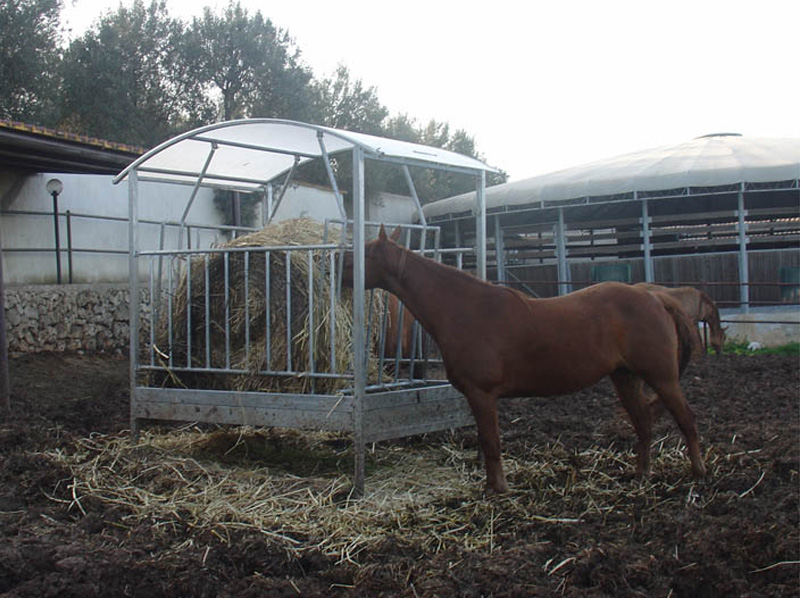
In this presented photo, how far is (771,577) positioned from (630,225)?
14058mm

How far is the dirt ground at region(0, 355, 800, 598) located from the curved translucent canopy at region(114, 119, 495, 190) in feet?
6.39

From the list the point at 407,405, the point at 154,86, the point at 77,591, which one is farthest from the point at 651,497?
the point at 154,86

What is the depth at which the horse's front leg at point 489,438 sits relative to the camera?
439cm

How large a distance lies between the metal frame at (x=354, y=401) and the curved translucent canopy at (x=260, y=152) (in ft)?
0.12

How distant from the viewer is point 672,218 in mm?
15125

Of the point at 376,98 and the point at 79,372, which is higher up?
the point at 376,98

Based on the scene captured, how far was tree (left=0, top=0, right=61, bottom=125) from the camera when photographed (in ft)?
65.0

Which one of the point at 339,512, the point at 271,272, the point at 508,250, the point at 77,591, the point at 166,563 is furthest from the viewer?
the point at 508,250

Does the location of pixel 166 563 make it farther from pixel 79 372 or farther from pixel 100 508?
pixel 79 372

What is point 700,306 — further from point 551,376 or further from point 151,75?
point 151,75

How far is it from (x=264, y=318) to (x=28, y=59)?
17.9 meters

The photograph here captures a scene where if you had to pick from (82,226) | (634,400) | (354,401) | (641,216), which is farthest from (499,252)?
(354,401)

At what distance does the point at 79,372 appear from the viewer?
29.3 ft

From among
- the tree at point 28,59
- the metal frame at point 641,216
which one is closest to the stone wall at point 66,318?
the metal frame at point 641,216
